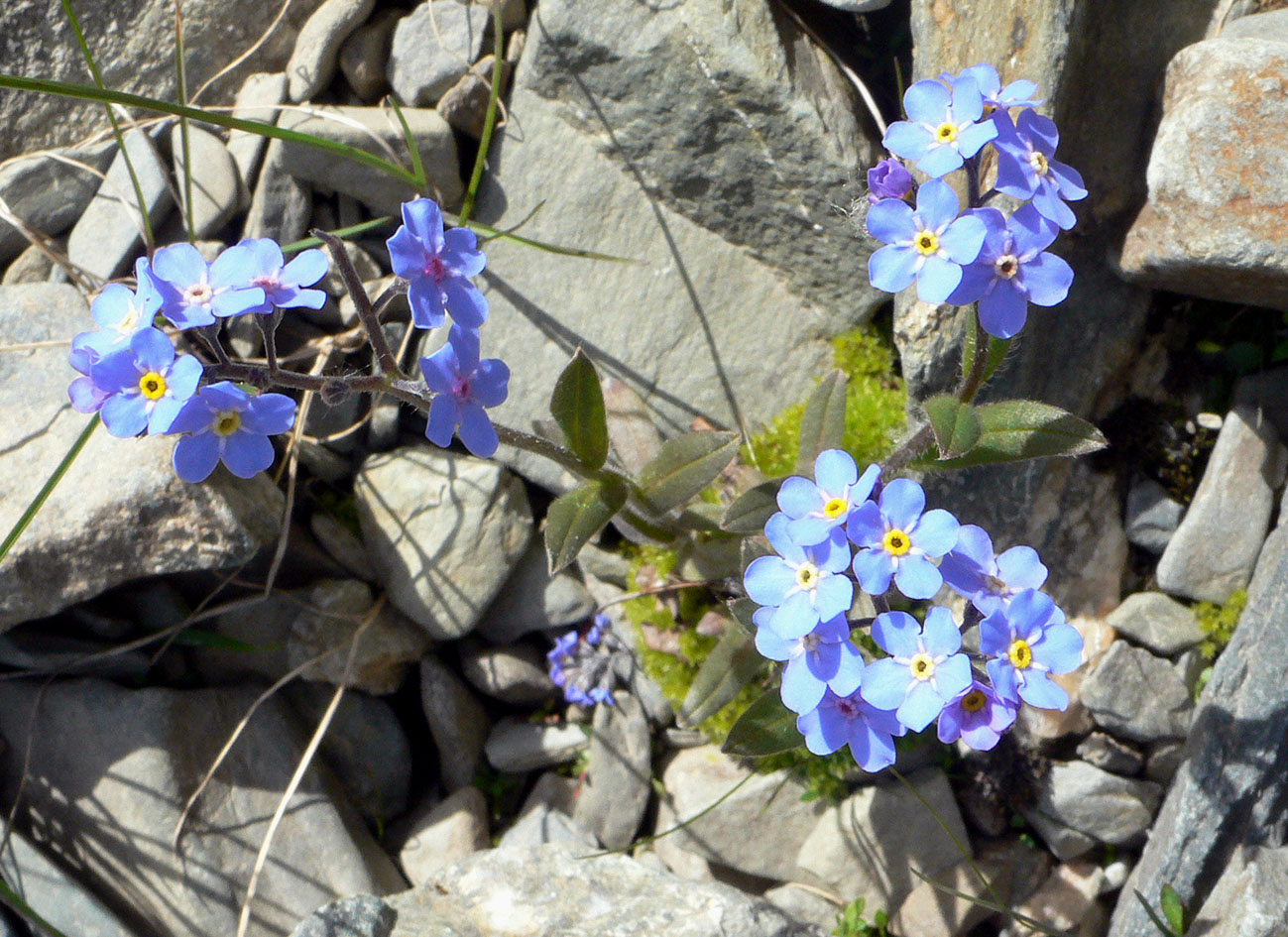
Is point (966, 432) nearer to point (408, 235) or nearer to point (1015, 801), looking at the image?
point (408, 235)

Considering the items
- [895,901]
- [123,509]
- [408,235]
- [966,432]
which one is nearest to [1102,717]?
[895,901]

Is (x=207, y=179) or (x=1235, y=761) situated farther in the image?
(x=207, y=179)

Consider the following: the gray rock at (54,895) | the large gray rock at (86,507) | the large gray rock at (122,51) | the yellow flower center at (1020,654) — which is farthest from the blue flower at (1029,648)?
the large gray rock at (122,51)

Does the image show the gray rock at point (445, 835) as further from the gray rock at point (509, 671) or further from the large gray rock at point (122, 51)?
the large gray rock at point (122, 51)

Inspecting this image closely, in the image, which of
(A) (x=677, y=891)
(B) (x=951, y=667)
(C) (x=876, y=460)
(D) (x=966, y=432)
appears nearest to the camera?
(B) (x=951, y=667)

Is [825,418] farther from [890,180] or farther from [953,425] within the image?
[890,180]

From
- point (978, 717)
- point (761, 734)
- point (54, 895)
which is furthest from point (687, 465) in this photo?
point (54, 895)

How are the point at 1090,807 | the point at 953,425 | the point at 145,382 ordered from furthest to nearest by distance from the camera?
the point at 1090,807
the point at 953,425
the point at 145,382
